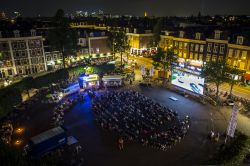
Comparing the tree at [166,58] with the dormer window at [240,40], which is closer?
the dormer window at [240,40]

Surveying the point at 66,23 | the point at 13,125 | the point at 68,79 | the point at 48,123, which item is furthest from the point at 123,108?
the point at 66,23

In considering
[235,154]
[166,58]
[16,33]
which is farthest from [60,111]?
[16,33]

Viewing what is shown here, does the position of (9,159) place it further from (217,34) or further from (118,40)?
(118,40)

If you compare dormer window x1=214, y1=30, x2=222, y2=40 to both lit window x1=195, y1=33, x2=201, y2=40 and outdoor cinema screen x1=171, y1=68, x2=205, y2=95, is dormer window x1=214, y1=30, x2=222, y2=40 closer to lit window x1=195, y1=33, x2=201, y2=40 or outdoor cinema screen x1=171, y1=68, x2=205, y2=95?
lit window x1=195, y1=33, x2=201, y2=40

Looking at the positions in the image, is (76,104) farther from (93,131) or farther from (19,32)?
(19,32)

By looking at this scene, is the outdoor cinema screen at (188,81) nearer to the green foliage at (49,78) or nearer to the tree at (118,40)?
the tree at (118,40)

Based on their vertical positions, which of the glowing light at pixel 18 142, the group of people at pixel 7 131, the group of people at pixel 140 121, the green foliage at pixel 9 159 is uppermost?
the green foliage at pixel 9 159

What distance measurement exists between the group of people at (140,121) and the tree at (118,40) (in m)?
34.6

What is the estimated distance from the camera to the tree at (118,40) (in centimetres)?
7856

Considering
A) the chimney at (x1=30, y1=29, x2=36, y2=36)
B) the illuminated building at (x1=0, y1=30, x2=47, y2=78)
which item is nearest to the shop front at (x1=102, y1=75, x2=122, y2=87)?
the illuminated building at (x1=0, y1=30, x2=47, y2=78)

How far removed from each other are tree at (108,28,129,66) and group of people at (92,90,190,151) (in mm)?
34598

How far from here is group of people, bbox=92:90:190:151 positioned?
33500 millimetres

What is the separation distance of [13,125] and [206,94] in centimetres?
4217

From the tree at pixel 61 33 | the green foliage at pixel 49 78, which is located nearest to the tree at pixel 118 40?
the tree at pixel 61 33
